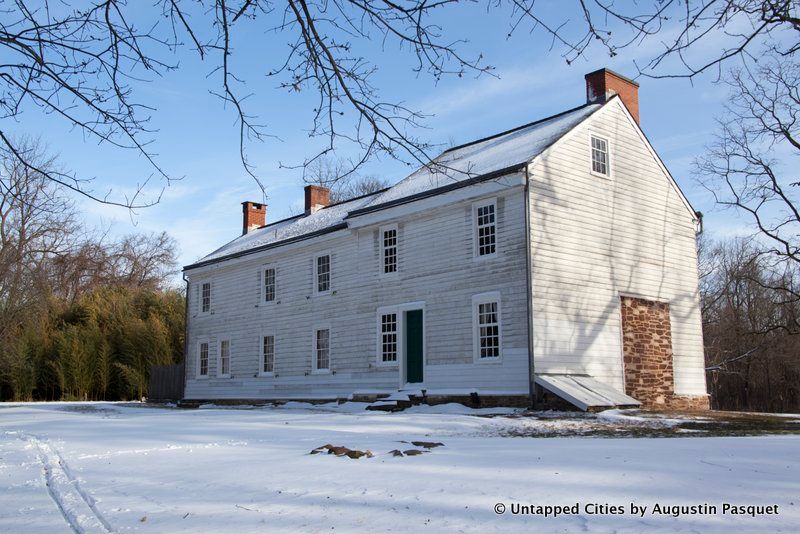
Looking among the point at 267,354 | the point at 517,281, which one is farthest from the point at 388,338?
the point at 267,354

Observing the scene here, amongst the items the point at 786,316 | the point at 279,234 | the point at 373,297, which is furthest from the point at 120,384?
the point at 786,316

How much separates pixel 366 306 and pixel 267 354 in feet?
20.2

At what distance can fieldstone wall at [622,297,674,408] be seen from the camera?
19.7m

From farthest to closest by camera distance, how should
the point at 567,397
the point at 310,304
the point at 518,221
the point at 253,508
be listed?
the point at 310,304 < the point at 518,221 < the point at 567,397 < the point at 253,508

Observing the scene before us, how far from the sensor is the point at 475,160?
70.9 feet

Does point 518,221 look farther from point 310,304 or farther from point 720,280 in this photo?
point 720,280

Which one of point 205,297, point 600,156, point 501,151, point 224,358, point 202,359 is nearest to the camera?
point 600,156

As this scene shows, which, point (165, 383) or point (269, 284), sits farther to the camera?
point (165, 383)

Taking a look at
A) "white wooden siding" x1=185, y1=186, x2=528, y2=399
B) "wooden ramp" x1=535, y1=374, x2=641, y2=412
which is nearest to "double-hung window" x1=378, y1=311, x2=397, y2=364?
"white wooden siding" x1=185, y1=186, x2=528, y2=399

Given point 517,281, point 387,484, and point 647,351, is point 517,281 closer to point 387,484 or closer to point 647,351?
point 647,351

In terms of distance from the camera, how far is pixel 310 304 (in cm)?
2467

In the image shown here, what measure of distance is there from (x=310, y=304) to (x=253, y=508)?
1932cm

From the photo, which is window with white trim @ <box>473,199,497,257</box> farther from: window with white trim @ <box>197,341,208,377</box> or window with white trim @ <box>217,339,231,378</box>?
window with white trim @ <box>197,341,208,377</box>

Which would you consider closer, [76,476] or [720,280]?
[76,476]
